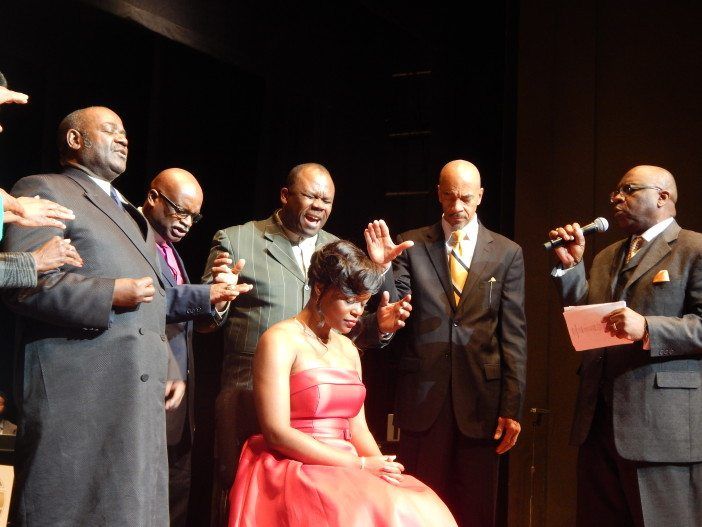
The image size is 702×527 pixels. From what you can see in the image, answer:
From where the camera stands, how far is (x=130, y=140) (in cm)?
434

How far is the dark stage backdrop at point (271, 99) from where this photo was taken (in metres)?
3.90

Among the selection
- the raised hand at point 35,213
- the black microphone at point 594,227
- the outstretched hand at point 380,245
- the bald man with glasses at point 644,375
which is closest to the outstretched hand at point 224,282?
the outstretched hand at point 380,245

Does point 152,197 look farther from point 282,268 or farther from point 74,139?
point 74,139

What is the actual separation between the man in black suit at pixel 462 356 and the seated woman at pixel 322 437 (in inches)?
33.3

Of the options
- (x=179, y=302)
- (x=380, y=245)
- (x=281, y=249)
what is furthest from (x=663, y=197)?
(x=179, y=302)

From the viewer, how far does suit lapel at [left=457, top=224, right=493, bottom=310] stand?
12.6ft

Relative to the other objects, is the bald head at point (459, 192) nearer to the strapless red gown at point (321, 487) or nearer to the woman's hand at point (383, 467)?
the strapless red gown at point (321, 487)

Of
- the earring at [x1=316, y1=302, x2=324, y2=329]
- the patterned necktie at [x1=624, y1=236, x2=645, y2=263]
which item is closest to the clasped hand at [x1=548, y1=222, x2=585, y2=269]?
the patterned necktie at [x1=624, y1=236, x2=645, y2=263]

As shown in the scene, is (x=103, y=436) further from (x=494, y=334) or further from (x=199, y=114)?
(x=199, y=114)

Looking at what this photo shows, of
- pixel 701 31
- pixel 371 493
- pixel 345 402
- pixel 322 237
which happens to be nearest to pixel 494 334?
pixel 322 237

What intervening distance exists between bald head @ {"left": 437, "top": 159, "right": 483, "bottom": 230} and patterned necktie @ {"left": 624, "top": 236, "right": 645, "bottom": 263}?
0.71m

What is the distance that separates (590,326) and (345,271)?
119 centimetres

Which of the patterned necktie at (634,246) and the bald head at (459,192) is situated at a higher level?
the bald head at (459,192)

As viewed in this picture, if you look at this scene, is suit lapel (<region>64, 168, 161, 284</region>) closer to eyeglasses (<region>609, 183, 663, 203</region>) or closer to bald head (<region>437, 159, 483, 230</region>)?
bald head (<region>437, 159, 483, 230</region>)
